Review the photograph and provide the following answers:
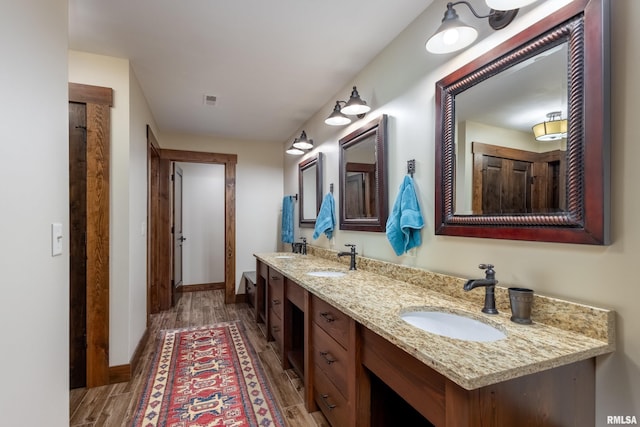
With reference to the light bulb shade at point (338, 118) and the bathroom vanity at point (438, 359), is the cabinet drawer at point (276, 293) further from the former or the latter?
the light bulb shade at point (338, 118)

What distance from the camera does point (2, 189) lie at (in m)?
0.82

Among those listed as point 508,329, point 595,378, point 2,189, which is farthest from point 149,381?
point 595,378

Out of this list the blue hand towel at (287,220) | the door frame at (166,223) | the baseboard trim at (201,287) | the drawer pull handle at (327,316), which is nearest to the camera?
the drawer pull handle at (327,316)

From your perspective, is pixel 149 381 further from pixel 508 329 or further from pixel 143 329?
pixel 508 329

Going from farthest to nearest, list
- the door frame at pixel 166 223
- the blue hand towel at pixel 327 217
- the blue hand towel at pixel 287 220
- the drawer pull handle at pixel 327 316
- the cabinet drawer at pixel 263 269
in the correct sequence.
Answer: the blue hand towel at pixel 287 220, the door frame at pixel 166 223, the cabinet drawer at pixel 263 269, the blue hand towel at pixel 327 217, the drawer pull handle at pixel 327 316

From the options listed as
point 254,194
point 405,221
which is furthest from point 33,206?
point 254,194

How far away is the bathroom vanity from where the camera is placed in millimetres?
817

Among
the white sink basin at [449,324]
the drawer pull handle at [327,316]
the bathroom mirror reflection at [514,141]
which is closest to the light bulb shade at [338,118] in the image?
the bathroom mirror reflection at [514,141]

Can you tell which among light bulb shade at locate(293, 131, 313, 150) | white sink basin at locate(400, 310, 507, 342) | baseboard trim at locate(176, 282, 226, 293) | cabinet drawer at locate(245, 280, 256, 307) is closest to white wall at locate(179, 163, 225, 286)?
baseboard trim at locate(176, 282, 226, 293)

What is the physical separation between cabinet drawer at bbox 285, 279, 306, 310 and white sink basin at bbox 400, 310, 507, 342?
87cm

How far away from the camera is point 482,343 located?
95cm

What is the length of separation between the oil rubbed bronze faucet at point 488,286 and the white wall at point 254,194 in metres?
3.59

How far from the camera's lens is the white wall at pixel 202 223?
510 centimetres

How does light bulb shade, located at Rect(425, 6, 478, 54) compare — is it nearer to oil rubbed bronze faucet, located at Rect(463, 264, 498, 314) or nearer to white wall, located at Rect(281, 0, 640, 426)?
white wall, located at Rect(281, 0, 640, 426)
